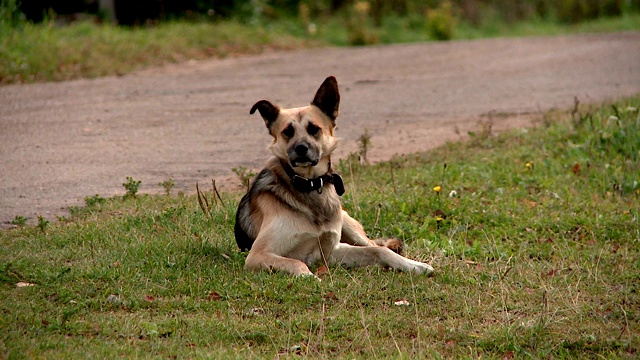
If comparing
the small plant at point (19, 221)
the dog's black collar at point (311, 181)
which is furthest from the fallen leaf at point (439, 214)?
the small plant at point (19, 221)

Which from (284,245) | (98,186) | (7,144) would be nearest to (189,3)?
(7,144)

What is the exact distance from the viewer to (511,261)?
669cm

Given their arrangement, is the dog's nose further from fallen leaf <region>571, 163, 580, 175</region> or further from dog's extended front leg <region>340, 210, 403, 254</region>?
fallen leaf <region>571, 163, 580, 175</region>

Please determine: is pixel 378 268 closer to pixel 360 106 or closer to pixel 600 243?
pixel 600 243

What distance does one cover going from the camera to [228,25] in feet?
57.6

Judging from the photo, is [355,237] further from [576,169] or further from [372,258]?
[576,169]

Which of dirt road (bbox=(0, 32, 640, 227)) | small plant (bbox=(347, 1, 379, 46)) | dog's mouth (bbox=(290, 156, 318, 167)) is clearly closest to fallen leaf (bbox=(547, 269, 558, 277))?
dog's mouth (bbox=(290, 156, 318, 167))

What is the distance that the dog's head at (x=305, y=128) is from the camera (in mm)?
5988

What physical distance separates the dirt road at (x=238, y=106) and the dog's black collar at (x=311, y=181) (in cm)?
228

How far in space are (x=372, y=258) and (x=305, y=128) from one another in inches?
41.4

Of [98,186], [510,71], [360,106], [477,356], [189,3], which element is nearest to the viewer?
[477,356]

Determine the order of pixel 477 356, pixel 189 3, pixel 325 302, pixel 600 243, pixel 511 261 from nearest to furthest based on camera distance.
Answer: pixel 477 356
pixel 325 302
pixel 511 261
pixel 600 243
pixel 189 3

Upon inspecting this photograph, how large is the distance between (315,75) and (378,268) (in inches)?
327

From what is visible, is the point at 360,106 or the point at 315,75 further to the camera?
the point at 315,75
